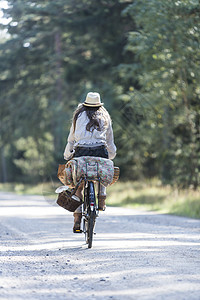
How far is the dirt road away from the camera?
16.5 ft

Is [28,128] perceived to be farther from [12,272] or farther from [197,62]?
[12,272]

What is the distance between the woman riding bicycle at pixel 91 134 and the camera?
7766 millimetres

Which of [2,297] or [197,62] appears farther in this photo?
[197,62]

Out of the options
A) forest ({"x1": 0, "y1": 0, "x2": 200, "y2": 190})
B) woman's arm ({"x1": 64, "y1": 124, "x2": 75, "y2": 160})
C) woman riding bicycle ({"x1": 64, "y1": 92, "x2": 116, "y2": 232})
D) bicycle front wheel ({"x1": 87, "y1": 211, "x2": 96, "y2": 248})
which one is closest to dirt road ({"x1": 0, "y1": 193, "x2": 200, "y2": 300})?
bicycle front wheel ({"x1": 87, "y1": 211, "x2": 96, "y2": 248})

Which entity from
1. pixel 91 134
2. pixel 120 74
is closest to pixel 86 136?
pixel 91 134

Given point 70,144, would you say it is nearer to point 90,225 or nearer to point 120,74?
point 90,225

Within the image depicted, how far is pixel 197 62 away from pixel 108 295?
1281cm

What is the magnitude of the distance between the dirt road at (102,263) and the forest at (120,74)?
3.47m

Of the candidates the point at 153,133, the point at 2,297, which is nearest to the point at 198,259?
the point at 2,297

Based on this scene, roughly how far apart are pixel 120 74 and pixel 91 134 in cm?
1854

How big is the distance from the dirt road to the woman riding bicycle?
799mm

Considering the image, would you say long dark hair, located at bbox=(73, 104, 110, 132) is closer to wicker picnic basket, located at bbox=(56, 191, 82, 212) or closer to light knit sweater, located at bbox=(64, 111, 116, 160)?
light knit sweater, located at bbox=(64, 111, 116, 160)

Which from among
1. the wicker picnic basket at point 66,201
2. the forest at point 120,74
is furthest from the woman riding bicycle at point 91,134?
the forest at point 120,74

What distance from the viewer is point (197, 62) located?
16.9 m
